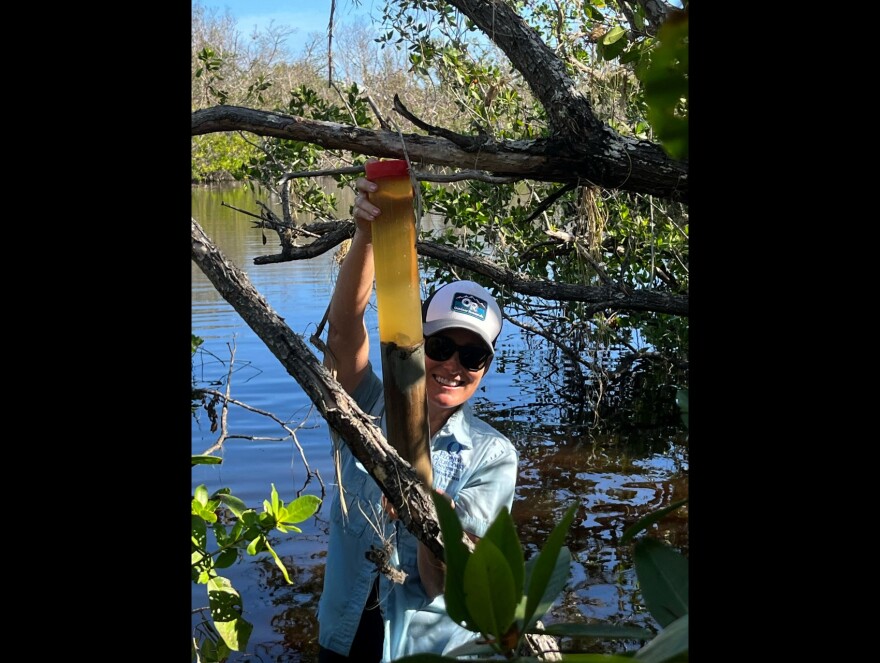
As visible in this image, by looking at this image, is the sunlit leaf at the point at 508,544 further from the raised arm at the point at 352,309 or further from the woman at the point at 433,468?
the woman at the point at 433,468

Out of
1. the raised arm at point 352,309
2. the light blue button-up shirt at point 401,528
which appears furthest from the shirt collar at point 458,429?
the raised arm at point 352,309

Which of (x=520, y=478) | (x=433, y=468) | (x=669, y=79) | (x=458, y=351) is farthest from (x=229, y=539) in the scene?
(x=520, y=478)

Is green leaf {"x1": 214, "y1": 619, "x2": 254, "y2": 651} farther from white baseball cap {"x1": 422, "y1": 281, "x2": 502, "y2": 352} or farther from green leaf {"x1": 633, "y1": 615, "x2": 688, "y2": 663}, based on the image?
green leaf {"x1": 633, "y1": 615, "x2": 688, "y2": 663}

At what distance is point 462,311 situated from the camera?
3.06 meters

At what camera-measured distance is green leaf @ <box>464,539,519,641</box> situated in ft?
1.68

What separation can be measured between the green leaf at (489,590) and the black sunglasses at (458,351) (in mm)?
2573

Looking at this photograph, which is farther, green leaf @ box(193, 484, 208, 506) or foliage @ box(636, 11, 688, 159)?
green leaf @ box(193, 484, 208, 506)

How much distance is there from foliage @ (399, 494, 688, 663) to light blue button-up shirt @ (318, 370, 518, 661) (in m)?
2.16

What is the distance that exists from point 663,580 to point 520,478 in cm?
818

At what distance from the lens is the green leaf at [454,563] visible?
1.69 ft

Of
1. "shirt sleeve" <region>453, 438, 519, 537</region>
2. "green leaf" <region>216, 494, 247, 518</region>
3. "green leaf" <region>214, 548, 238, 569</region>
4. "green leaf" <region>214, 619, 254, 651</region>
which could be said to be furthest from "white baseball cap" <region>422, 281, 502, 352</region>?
"green leaf" <region>214, 619, 254, 651</region>
